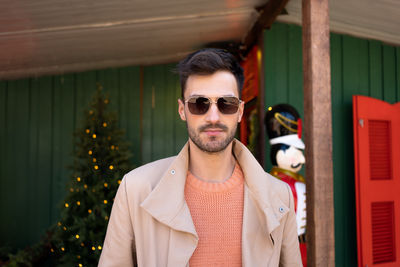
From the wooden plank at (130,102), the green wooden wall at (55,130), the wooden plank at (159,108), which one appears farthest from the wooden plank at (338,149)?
the wooden plank at (130,102)

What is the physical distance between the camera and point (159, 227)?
1.60 metres

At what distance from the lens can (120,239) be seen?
1599mm

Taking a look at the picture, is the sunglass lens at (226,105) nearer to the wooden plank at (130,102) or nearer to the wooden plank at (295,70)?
the wooden plank at (295,70)

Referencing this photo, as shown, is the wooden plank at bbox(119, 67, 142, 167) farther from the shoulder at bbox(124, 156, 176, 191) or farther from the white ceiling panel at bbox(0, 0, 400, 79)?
the shoulder at bbox(124, 156, 176, 191)

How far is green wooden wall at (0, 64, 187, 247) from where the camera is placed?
19.7 feet

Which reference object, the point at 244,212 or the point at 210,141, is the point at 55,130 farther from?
the point at 244,212

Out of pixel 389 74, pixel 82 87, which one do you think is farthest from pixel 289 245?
pixel 82 87

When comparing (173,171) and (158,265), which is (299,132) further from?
(158,265)

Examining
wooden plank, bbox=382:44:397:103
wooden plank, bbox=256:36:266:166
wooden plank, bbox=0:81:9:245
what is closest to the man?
wooden plank, bbox=256:36:266:166

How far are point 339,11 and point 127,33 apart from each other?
7.78 feet

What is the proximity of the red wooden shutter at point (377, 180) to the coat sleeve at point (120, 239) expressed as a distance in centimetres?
325

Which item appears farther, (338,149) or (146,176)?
(338,149)

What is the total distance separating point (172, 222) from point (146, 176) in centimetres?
26

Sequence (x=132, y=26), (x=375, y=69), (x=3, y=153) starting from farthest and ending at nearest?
1. (x=3, y=153)
2. (x=375, y=69)
3. (x=132, y=26)
